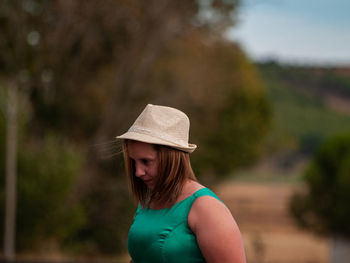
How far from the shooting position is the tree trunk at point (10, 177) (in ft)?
60.7

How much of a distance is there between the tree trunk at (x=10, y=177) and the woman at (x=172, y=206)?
16353 millimetres

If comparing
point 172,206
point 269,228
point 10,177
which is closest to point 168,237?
Answer: point 172,206

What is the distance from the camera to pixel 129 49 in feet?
88.7

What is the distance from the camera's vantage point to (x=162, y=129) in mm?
2553

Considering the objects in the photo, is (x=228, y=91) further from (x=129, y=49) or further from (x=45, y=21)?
(x=45, y=21)

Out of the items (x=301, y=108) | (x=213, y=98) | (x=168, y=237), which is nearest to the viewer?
(x=168, y=237)

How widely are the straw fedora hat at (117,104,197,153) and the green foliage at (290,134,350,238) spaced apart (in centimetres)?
2742

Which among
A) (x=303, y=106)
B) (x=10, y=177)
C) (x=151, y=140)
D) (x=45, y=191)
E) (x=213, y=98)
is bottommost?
(x=45, y=191)

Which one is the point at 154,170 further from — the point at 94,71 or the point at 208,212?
the point at 94,71

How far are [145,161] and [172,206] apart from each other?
0.20 meters

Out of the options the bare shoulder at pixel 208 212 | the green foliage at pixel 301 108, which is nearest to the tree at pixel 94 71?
the bare shoulder at pixel 208 212

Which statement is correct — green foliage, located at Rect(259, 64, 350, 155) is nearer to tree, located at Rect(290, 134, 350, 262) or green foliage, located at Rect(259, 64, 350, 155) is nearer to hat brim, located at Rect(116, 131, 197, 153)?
tree, located at Rect(290, 134, 350, 262)

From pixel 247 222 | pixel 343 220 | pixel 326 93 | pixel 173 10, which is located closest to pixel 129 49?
pixel 173 10

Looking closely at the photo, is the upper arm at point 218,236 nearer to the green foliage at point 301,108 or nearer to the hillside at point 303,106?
the hillside at point 303,106
